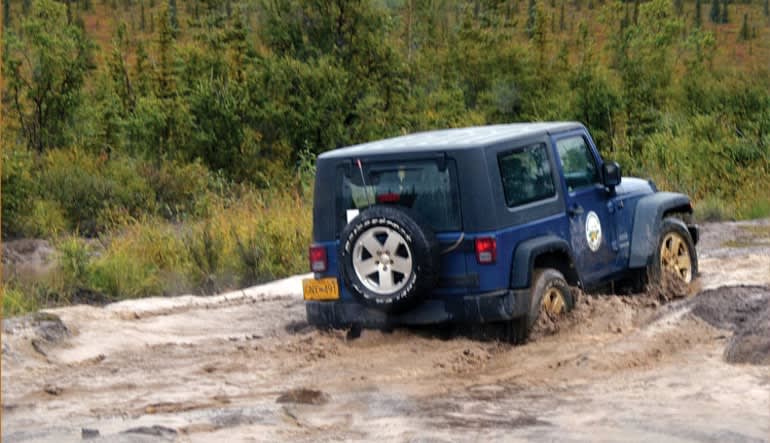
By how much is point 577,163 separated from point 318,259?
2283mm

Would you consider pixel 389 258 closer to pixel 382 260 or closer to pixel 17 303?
pixel 382 260

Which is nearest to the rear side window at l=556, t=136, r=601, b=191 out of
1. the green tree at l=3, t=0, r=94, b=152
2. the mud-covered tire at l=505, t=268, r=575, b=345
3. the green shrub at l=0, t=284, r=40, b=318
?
the mud-covered tire at l=505, t=268, r=575, b=345

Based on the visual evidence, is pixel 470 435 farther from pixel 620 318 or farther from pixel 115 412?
pixel 620 318

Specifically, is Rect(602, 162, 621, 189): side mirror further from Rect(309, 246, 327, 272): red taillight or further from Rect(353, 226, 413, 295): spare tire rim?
Rect(309, 246, 327, 272): red taillight

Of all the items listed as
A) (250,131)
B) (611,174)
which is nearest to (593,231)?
(611,174)

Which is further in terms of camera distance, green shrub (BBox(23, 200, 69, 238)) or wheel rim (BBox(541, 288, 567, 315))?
green shrub (BBox(23, 200, 69, 238))

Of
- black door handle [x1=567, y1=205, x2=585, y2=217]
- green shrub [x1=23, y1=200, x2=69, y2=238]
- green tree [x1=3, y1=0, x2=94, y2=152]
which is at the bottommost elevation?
green shrub [x1=23, y1=200, x2=69, y2=238]

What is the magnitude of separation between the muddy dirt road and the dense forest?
12.9 feet

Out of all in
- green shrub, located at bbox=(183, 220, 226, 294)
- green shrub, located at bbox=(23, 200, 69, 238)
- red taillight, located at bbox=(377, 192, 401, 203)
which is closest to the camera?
red taillight, located at bbox=(377, 192, 401, 203)

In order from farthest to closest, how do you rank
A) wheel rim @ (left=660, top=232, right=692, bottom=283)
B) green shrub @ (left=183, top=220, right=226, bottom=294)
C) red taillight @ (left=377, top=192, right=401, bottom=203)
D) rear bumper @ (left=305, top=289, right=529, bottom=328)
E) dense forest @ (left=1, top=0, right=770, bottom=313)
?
dense forest @ (left=1, top=0, right=770, bottom=313), green shrub @ (left=183, top=220, right=226, bottom=294), wheel rim @ (left=660, top=232, right=692, bottom=283), red taillight @ (left=377, top=192, right=401, bottom=203), rear bumper @ (left=305, top=289, right=529, bottom=328)

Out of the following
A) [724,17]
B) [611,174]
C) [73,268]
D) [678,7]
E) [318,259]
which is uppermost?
[678,7]

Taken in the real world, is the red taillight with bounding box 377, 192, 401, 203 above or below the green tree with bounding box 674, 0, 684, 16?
below

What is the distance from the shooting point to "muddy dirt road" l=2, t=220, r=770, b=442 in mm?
7527

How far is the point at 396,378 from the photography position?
9086 mm
